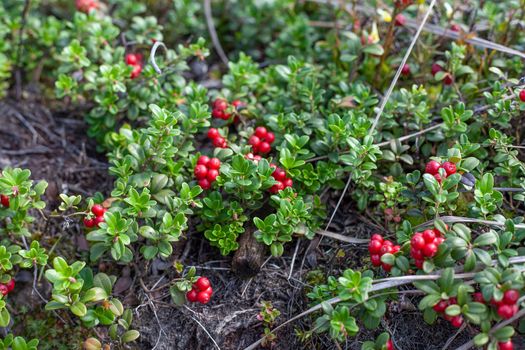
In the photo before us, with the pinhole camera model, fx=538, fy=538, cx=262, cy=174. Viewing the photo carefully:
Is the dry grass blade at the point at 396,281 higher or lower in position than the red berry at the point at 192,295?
higher

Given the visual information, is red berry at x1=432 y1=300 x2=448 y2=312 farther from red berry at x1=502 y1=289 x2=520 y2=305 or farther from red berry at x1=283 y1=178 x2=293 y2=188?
red berry at x1=283 y1=178 x2=293 y2=188

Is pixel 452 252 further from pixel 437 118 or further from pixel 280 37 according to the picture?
pixel 280 37

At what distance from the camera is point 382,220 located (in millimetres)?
3430

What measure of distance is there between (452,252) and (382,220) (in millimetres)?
771

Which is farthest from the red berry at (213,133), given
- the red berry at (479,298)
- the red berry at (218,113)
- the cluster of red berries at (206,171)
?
the red berry at (479,298)

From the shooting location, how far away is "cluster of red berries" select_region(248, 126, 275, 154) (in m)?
3.47

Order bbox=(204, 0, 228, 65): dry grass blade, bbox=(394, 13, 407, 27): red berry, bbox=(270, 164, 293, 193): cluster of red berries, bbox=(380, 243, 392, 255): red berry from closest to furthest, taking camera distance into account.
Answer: bbox=(380, 243, 392, 255): red berry
bbox=(270, 164, 293, 193): cluster of red berries
bbox=(394, 13, 407, 27): red berry
bbox=(204, 0, 228, 65): dry grass blade

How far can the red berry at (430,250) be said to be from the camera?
263cm

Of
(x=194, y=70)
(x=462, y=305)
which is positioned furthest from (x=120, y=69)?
(x=462, y=305)

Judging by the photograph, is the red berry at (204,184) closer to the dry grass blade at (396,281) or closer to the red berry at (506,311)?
the dry grass blade at (396,281)

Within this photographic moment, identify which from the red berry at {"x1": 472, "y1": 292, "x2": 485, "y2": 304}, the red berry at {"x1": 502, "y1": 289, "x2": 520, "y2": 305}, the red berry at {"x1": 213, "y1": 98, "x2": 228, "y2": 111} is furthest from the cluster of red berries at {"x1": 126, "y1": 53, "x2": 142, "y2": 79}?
the red berry at {"x1": 502, "y1": 289, "x2": 520, "y2": 305}

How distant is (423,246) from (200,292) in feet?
4.06

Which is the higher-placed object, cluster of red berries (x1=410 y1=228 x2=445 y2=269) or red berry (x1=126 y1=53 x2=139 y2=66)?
red berry (x1=126 y1=53 x2=139 y2=66)

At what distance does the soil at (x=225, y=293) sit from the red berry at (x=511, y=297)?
30 centimetres
